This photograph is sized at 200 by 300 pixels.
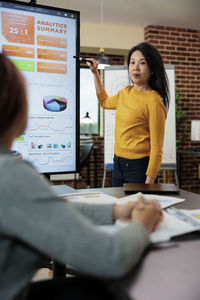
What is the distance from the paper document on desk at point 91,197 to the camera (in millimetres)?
1002

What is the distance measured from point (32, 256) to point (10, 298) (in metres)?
0.08

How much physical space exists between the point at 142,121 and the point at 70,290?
1.39 meters

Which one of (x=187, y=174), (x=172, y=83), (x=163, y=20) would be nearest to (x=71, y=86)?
(x=172, y=83)

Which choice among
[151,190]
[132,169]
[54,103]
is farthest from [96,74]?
[151,190]

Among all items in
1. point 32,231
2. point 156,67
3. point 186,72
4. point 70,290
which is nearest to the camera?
point 32,231

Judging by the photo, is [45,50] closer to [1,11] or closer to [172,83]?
[1,11]

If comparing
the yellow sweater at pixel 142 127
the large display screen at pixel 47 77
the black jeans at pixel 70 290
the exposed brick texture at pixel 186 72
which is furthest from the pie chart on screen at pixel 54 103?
the exposed brick texture at pixel 186 72

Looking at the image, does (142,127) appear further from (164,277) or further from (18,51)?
(164,277)

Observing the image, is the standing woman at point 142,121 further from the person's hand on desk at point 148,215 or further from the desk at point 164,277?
the desk at point 164,277

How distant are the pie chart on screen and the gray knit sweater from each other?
2.93ft

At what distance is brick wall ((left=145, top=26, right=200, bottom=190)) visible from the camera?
16.4 feet

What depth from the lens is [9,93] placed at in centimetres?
56

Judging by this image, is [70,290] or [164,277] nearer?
[164,277]

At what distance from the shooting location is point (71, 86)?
4.77 feet
